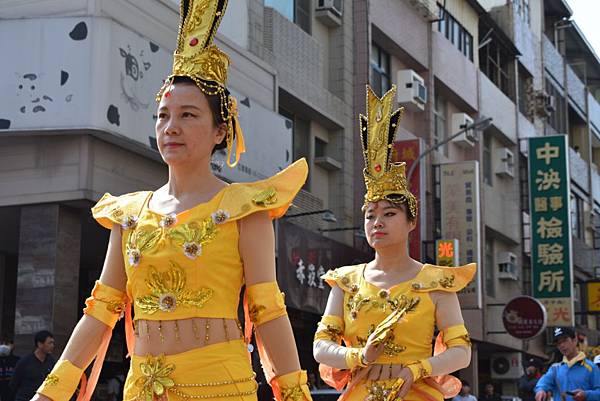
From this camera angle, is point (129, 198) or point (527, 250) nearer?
point (129, 198)

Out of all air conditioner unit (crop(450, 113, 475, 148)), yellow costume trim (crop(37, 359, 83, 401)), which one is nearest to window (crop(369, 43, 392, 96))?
air conditioner unit (crop(450, 113, 475, 148))

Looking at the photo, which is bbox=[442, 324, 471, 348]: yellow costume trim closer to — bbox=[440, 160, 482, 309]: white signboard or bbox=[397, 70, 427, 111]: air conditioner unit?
bbox=[397, 70, 427, 111]: air conditioner unit

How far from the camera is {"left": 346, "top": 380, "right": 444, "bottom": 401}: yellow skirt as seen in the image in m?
6.21

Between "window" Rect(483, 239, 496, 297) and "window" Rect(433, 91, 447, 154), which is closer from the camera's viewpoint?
"window" Rect(433, 91, 447, 154)

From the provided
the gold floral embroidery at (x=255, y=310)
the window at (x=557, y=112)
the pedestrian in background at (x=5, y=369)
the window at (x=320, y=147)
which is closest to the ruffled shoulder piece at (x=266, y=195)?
the gold floral embroidery at (x=255, y=310)

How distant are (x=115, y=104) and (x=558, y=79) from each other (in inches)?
1159

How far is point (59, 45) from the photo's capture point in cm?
1374

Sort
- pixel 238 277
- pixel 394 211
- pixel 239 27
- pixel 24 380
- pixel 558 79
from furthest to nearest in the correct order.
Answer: pixel 558 79 < pixel 239 27 < pixel 24 380 < pixel 394 211 < pixel 238 277

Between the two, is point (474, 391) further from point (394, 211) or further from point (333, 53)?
point (394, 211)

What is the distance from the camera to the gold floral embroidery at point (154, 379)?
4016 mm

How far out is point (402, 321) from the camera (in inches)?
252

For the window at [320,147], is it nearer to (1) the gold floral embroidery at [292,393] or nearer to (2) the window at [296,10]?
(2) the window at [296,10]

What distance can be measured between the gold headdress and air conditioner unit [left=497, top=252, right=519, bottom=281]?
26693mm

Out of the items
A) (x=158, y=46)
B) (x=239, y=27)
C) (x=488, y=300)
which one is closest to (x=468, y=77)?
(x=488, y=300)
